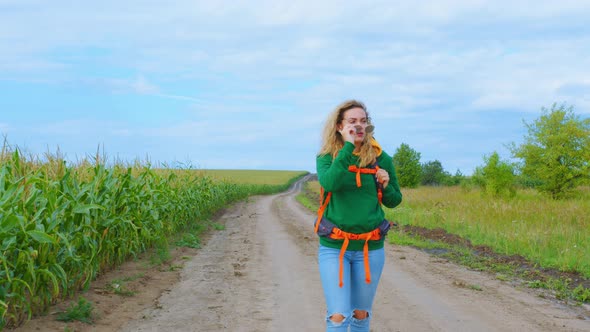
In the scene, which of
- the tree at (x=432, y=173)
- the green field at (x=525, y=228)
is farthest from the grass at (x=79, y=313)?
the tree at (x=432, y=173)

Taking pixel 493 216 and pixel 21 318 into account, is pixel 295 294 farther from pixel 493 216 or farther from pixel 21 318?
pixel 493 216

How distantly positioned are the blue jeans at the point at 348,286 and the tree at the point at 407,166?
59.0 m

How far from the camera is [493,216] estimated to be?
1880cm

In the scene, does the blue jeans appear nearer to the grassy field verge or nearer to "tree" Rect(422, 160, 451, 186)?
the grassy field verge

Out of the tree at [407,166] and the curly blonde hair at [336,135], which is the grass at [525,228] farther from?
the tree at [407,166]

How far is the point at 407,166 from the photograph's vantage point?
63344 mm

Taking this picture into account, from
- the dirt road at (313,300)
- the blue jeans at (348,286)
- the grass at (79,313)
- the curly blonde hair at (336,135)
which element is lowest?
the dirt road at (313,300)

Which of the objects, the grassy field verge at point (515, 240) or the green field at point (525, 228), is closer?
the grassy field verge at point (515, 240)

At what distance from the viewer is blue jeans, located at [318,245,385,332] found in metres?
3.87

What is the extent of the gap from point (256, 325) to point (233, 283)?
270 cm

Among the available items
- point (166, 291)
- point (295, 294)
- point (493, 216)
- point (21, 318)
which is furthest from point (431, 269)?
point (493, 216)

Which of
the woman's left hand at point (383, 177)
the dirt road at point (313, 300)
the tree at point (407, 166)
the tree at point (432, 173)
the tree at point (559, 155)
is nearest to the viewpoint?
the woman's left hand at point (383, 177)

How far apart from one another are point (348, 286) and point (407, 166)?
60.8m

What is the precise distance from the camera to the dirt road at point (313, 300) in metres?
6.77
